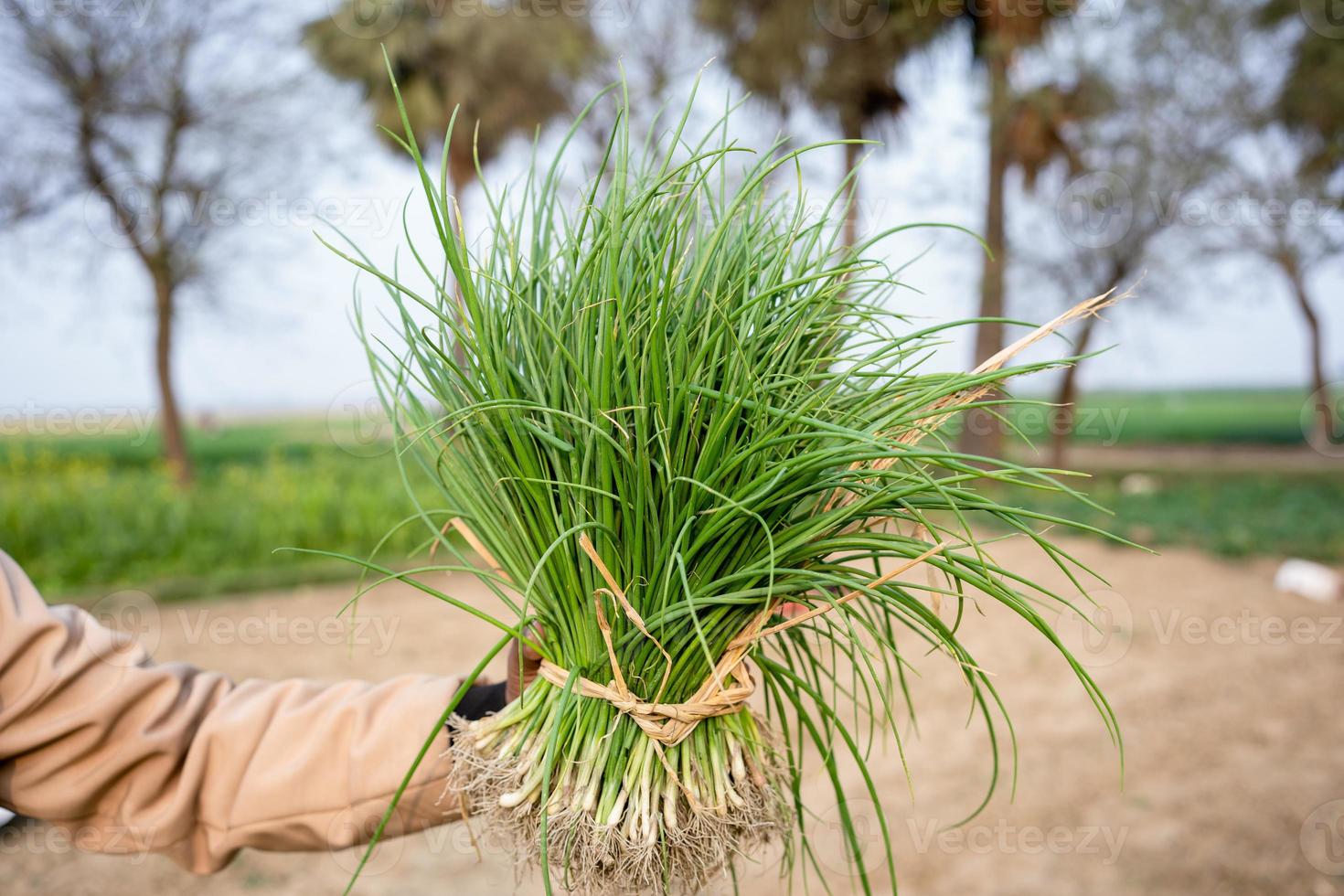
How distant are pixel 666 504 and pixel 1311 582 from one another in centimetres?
718

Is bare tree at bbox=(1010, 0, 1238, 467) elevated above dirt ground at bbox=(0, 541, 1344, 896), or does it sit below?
above

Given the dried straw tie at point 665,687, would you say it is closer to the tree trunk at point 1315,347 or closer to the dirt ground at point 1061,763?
the dirt ground at point 1061,763

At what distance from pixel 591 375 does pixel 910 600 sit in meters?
0.42

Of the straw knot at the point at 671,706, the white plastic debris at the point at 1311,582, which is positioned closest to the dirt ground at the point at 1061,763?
the white plastic debris at the point at 1311,582

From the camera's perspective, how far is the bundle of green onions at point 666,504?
837mm

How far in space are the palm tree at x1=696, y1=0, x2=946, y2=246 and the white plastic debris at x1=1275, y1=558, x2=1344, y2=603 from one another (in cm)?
899

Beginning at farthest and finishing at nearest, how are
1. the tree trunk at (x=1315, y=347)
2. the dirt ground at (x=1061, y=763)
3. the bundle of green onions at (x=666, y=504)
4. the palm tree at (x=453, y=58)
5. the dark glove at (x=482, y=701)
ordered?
the tree trunk at (x=1315, y=347)
the palm tree at (x=453, y=58)
the dirt ground at (x=1061, y=763)
the dark glove at (x=482, y=701)
the bundle of green onions at (x=666, y=504)

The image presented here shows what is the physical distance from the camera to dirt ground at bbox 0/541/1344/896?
2.80 meters

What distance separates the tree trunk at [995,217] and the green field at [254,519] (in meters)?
1.98

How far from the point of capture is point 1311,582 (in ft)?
20.2

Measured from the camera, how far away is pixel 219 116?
384 inches

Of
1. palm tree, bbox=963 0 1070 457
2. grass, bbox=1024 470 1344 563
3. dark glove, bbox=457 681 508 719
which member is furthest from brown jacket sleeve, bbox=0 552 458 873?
palm tree, bbox=963 0 1070 457

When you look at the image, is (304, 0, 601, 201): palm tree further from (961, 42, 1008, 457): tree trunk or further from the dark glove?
the dark glove

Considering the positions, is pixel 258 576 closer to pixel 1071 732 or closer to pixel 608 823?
pixel 1071 732
